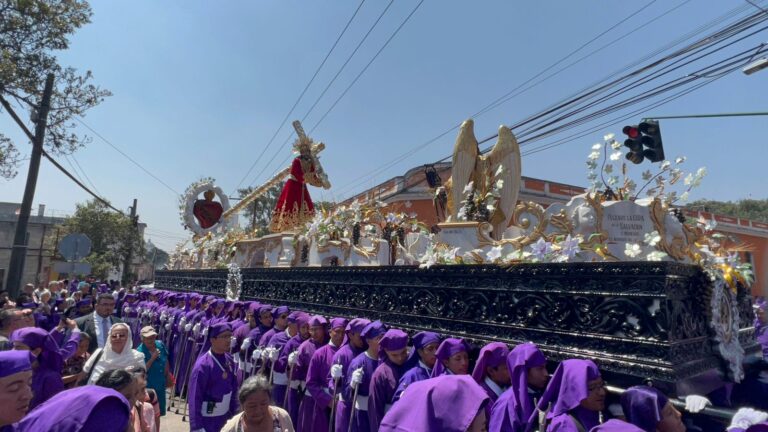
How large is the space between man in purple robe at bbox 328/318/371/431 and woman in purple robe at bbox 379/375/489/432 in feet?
9.34

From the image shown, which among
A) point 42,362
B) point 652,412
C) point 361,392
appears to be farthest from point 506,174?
point 42,362

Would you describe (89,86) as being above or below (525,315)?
above

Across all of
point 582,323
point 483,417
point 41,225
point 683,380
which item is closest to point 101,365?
point 483,417

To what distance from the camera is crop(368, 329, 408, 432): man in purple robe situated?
425 cm

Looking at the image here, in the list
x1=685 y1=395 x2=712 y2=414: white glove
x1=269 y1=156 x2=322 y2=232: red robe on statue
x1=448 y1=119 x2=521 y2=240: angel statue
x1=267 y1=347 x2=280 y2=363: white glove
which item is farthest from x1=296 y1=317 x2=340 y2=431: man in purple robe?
x1=269 y1=156 x2=322 y2=232: red robe on statue

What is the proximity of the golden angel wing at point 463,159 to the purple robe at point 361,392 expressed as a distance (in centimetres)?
206

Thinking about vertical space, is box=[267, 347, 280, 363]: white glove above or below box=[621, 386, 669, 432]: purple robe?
below

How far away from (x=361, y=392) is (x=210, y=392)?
1510 mm

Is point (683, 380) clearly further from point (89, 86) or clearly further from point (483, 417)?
point (89, 86)

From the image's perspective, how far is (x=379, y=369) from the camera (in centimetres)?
436

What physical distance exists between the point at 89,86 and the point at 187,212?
18.2 ft

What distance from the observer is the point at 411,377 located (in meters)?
4.04

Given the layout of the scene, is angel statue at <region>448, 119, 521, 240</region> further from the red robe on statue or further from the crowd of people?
the red robe on statue

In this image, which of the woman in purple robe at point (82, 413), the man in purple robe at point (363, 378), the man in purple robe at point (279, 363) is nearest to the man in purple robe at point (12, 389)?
the woman in purple robe at point (82, 413)
